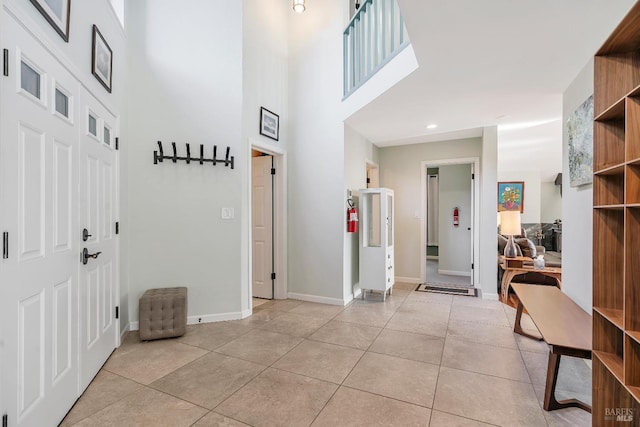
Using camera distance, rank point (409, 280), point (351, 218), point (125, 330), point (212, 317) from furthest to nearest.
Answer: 1. point (409, 280)
2. point (351, 218)
3. point (212, 317)
4. point (125, 330)

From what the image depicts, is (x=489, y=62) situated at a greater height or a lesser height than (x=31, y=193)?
greater

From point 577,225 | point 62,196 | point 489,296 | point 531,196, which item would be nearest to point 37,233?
point 62,196

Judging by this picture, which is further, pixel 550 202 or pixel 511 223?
pixel 550 202

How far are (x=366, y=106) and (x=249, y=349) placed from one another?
276 centimetres

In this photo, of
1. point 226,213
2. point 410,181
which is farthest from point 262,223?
point 410,181

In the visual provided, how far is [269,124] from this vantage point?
405 cm

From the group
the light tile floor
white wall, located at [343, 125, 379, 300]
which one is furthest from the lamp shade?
white wall, located at [343, 125, 379, 300]

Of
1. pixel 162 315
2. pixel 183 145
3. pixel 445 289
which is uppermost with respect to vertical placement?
pixel 183 145

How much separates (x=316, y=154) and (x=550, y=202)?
756cm

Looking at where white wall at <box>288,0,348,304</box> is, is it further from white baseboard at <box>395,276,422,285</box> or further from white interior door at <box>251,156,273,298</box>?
white baseboard at <box>395,276,422,285</box>

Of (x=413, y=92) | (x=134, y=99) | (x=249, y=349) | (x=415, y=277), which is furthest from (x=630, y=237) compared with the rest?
(x=415, y=277)

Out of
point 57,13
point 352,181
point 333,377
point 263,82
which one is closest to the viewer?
point 57,13

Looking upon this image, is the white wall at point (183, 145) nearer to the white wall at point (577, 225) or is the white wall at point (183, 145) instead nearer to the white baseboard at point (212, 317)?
the white baseboard at point (212, 317)

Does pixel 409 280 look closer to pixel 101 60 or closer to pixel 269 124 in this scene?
pixel 269 124
